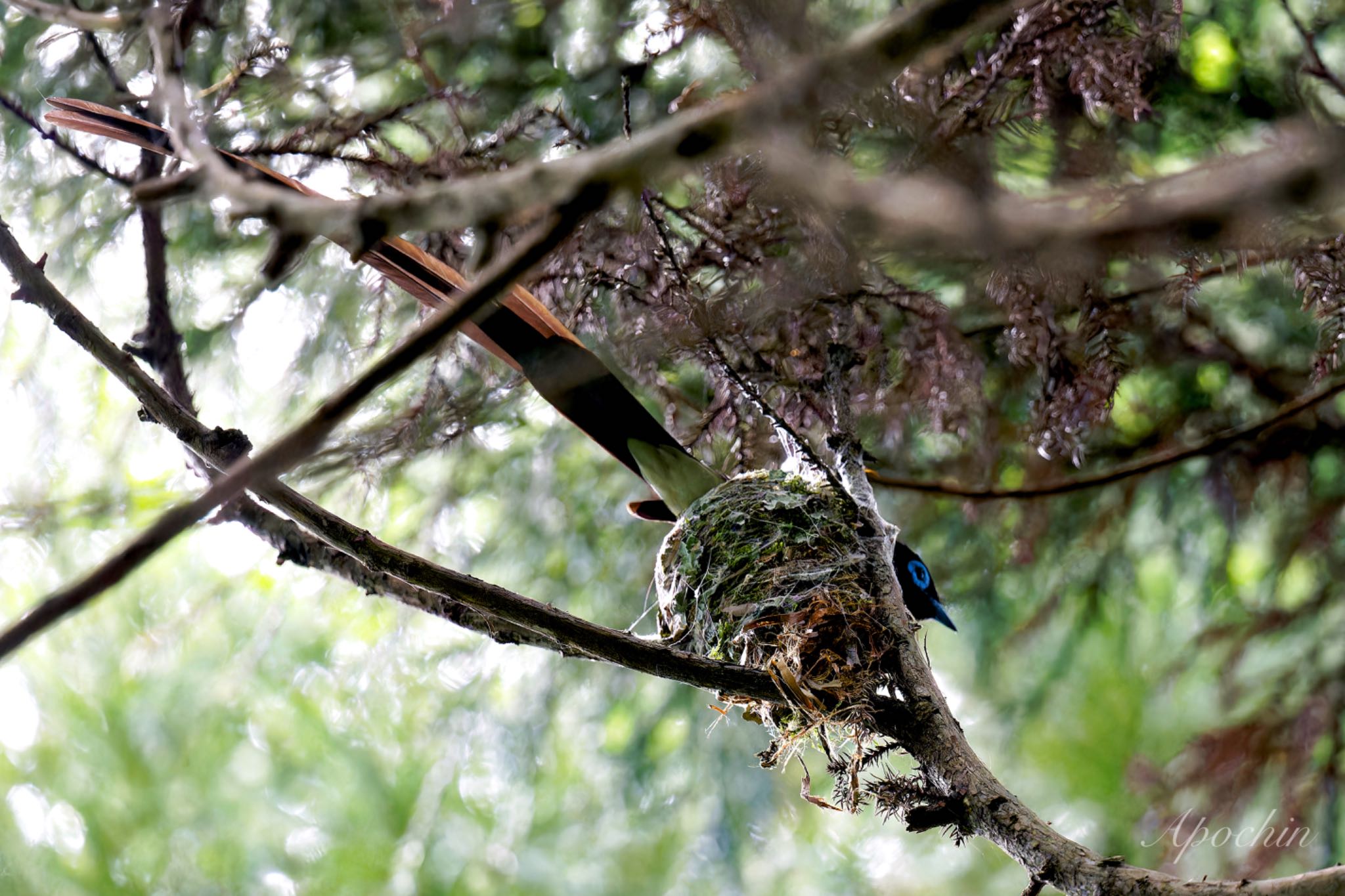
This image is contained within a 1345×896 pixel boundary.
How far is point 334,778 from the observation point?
231 inches

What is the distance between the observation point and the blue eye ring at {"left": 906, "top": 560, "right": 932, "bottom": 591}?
11.9 feet

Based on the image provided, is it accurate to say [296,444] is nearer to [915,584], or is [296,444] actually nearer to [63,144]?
[63,144]

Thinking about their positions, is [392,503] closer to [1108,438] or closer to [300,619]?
[300,619]

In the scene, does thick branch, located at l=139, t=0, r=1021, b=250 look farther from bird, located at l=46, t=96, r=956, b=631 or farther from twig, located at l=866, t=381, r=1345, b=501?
twig, located at l=866, t=381, r=1345, b=501

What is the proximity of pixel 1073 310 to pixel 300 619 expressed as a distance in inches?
144

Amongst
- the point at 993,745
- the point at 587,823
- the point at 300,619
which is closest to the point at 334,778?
the point at 300,619

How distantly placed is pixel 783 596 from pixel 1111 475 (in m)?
1.54

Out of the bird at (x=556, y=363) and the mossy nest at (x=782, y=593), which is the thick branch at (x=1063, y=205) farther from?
the mossy nest at (x=782, y=593)

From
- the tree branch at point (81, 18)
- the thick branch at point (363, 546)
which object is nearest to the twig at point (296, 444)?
the thick branch at point (363, 546)

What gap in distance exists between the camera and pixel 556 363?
265 centimetres

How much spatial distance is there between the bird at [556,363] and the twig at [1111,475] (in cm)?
24

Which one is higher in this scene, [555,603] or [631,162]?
[555,603]
